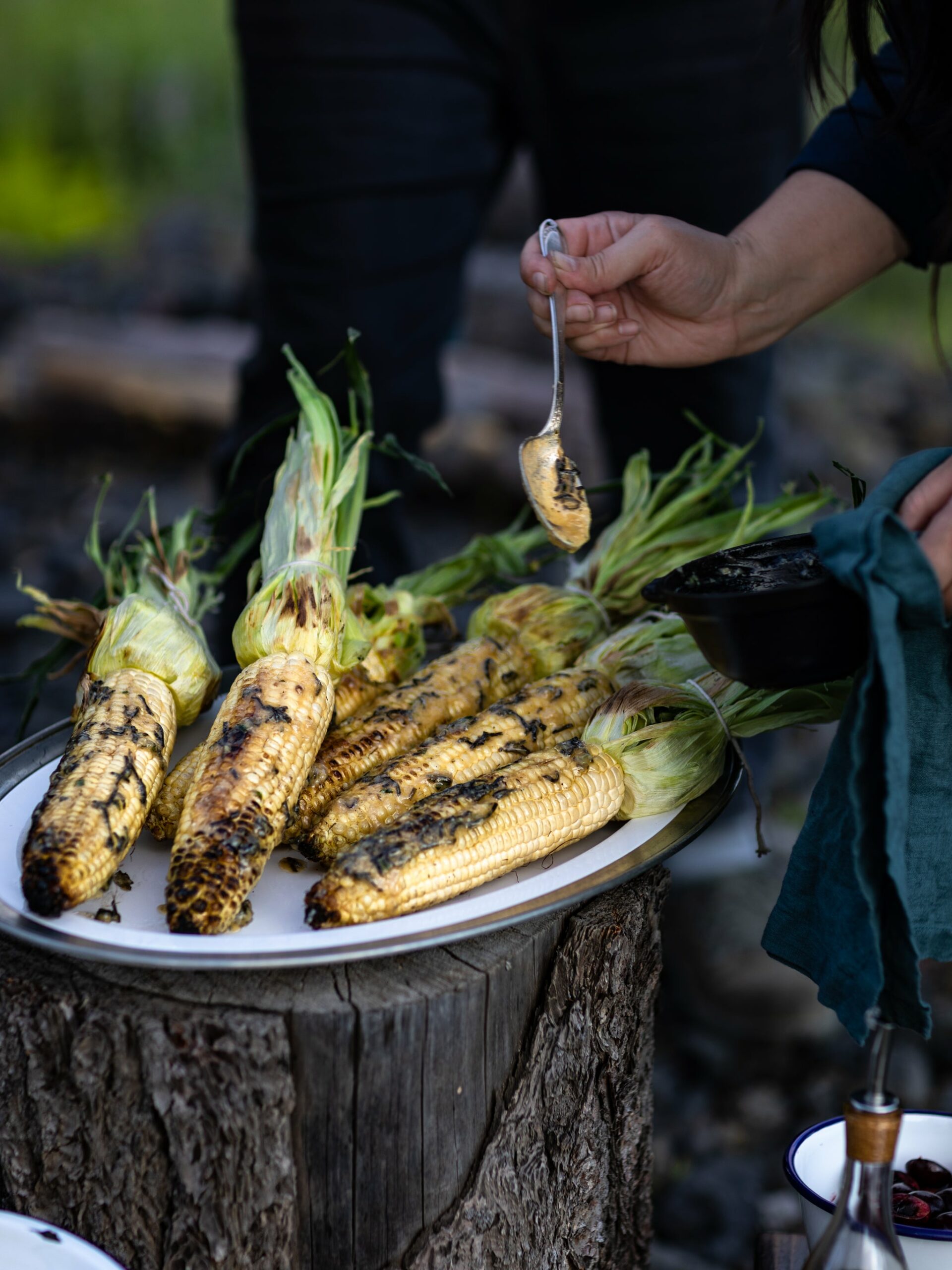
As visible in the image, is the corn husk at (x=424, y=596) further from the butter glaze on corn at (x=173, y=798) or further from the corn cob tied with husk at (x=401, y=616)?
the butter glaze on corn at (x=173, y=798)

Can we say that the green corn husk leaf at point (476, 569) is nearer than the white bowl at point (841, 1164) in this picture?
No

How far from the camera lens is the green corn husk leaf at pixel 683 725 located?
1.67 metres

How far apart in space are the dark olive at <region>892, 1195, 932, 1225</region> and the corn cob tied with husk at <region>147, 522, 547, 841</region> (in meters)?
1.05

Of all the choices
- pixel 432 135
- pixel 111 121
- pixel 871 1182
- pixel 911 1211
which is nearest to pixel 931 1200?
pixel 911 1211

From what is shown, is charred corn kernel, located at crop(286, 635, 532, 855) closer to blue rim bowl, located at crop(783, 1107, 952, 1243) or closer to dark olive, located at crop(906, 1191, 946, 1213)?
blue rim bowl, located at crop(783, 1107, 952, 1243)

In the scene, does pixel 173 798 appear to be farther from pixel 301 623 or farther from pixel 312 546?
pixel 312 546

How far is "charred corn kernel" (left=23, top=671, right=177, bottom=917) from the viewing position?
1352 mm

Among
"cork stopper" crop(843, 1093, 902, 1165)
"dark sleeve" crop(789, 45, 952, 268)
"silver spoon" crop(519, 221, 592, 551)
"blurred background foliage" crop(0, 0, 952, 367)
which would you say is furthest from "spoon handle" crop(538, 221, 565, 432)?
"blurred background foliage" crop(0, 0, 952, 367)

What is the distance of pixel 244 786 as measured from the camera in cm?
149

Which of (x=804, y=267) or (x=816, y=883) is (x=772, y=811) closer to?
(x=804, y=267)

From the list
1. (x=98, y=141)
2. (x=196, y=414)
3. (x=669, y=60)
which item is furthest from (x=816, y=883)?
(x=98, y=141)

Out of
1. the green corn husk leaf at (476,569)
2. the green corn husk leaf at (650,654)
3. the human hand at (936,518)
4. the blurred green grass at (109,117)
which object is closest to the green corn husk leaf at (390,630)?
the green corn husk leaf at (476,569)

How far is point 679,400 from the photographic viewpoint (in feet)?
10.8

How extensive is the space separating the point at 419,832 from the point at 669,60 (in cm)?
247
